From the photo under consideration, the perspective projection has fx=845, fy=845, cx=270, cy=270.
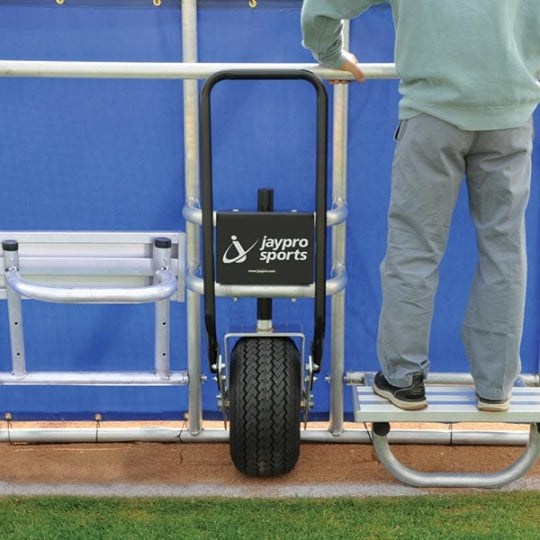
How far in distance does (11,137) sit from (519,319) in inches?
72.3

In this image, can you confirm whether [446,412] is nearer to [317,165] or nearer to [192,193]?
[317,165]

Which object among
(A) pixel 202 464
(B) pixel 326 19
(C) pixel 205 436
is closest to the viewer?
(B) pixel 326 19

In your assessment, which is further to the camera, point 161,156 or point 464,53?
point 161,156

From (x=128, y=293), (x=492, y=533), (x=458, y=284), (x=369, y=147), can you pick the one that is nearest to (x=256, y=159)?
(x=369, y=147)

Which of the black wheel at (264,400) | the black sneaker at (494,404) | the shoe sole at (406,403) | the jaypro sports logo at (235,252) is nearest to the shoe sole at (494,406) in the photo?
the black sneaker at (494,404)

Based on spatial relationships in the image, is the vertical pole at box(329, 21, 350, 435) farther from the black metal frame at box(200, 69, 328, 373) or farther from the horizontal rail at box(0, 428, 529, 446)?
the black metal frame at box(200, 69, 328, 373)

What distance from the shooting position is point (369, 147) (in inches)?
119

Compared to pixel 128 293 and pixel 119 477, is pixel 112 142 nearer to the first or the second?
pixel 128 293

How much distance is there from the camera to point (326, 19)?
7.68ft

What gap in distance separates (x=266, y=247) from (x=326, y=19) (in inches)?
28.4

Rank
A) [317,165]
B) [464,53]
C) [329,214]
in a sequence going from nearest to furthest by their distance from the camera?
[464,53] → [317,165] → [329,214]

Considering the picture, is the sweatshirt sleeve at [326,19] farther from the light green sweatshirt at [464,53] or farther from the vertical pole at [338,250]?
the vertical pole at [338,250]

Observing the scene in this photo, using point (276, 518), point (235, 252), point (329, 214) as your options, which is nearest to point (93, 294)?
point (235, 252)

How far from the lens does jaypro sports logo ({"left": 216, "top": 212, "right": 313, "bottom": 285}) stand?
2656mm
